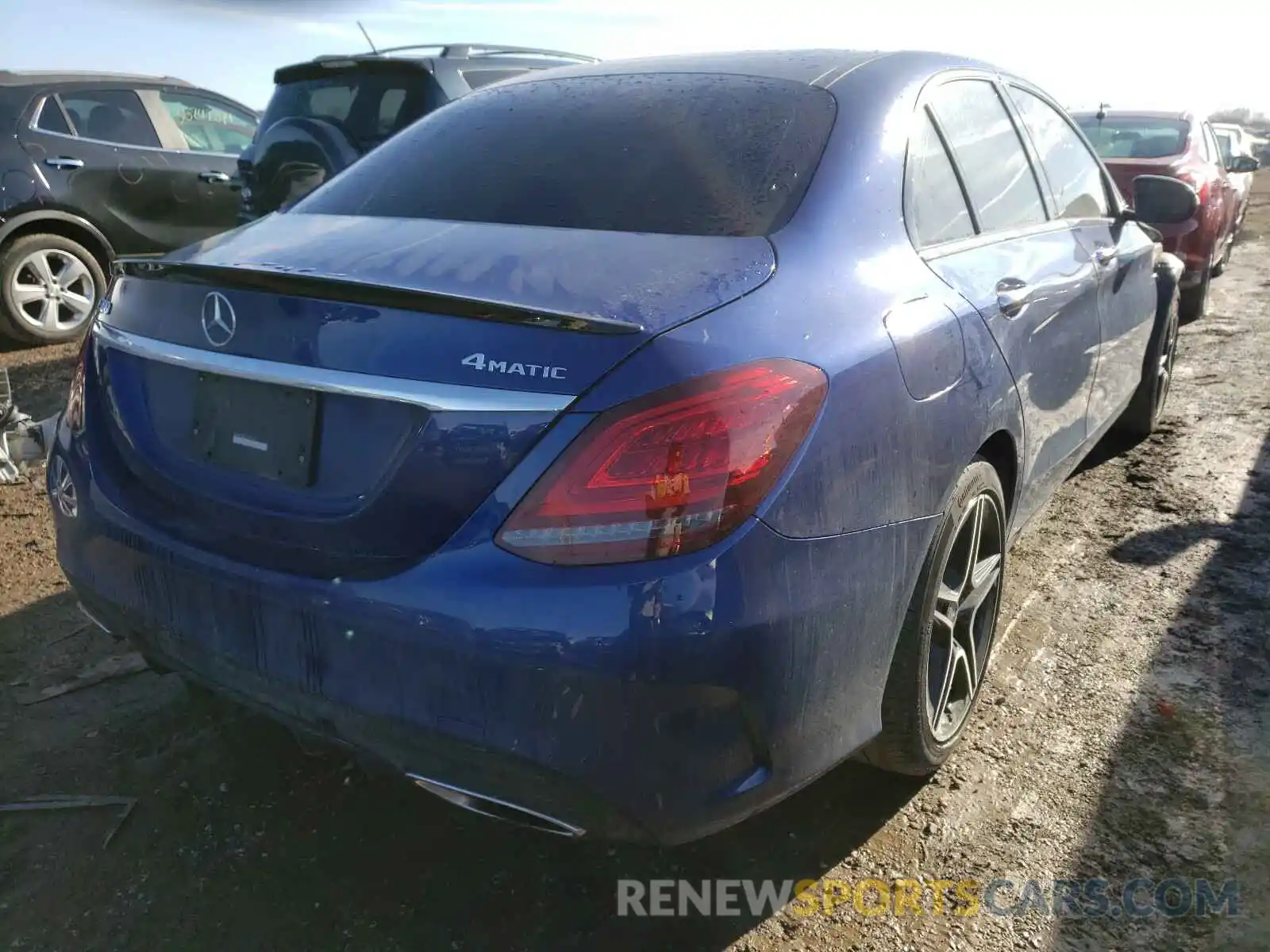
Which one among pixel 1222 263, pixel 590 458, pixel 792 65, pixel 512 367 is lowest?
pixel 1222 263

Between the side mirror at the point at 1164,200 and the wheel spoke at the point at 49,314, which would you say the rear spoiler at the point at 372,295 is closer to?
the side mirror at the point at 1164,200

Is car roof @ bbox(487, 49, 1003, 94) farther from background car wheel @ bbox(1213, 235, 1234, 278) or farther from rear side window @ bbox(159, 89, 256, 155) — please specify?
background car wheel @ bbox(1213, 235, 1234, 278)

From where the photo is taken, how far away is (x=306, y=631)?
1679mm

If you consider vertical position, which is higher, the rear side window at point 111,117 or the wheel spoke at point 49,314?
the rear side window at point 111,117

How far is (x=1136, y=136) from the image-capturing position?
7758 mm

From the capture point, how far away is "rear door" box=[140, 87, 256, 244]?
7191 millimetres

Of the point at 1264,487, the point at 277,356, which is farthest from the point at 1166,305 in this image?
the point at 277,356

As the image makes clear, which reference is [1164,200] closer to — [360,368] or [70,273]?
[360,368]

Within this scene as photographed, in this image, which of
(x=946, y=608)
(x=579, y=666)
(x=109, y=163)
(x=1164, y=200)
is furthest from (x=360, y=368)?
(x=109, y=163)

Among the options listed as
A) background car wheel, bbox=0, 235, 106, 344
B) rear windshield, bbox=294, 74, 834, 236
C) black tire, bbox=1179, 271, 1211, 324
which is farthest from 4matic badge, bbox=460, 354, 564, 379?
black tire, bbox=1179, 271, 1211, 324

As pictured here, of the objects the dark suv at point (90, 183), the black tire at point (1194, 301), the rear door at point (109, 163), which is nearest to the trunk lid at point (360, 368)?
the dark suv at point (90, 183)

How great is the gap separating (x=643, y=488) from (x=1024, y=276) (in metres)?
1.57

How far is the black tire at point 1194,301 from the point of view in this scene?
24.9ft

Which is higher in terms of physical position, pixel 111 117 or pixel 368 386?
pixel 368 386
